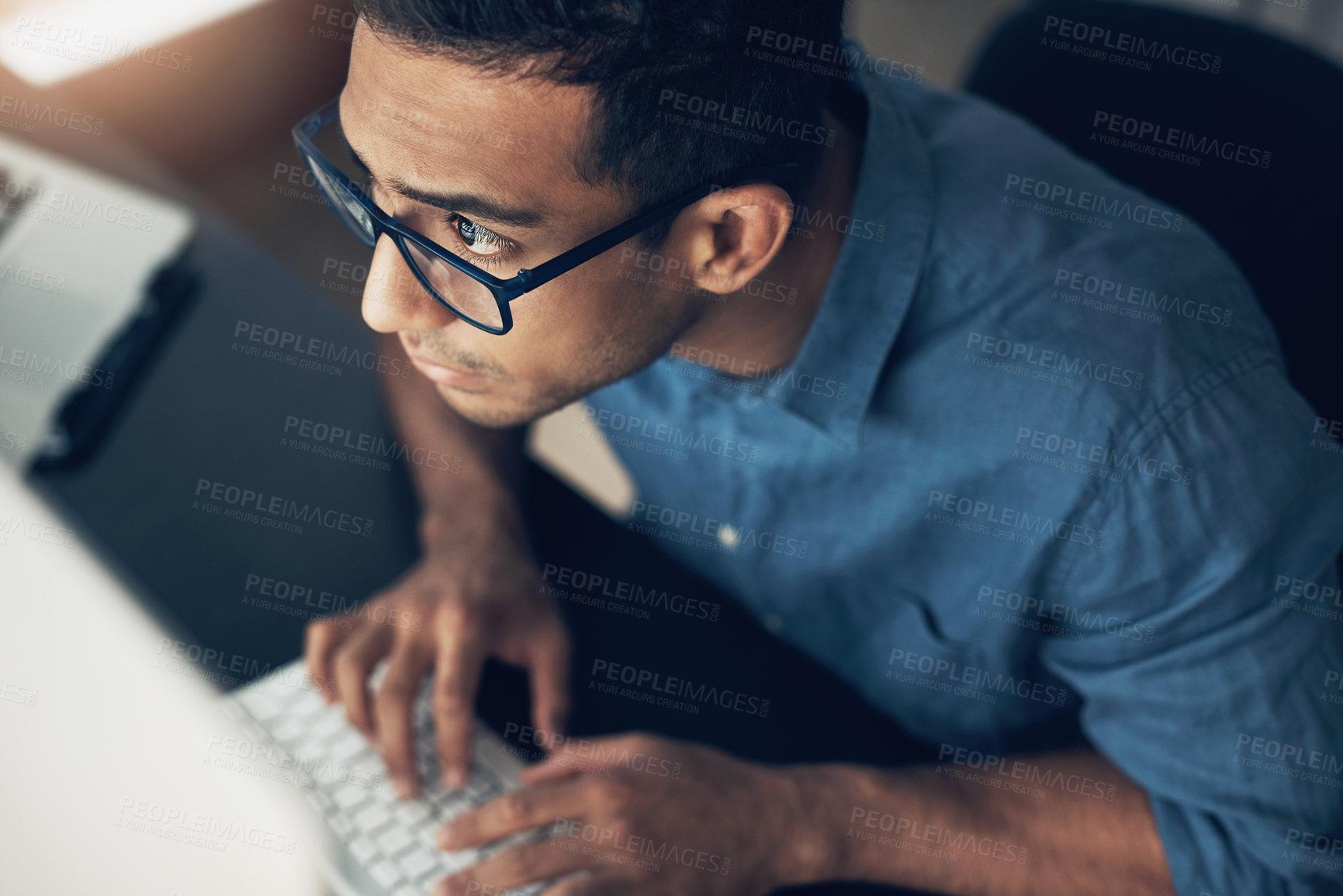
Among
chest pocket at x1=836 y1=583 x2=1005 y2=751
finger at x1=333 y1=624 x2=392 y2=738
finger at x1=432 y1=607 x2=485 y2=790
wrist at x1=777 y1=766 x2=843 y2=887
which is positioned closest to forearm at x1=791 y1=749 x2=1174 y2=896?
wrist at x1=777 y1=766 x2=843 y2=887

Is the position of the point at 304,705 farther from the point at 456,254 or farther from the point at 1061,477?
the point at 1061,477

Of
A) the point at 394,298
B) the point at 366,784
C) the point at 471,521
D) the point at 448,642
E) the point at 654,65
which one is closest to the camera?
the point at 654,65

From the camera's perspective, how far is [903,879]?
98 centimetres

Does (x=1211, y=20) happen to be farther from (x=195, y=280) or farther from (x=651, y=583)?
(x=195, y=280)

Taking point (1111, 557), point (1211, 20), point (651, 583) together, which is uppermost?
point (1211, 20)

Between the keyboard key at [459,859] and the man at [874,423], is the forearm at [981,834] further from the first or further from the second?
the keyboard key at [459,859]

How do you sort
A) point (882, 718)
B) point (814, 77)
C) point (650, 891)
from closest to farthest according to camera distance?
point (814, 77)
point (650, 891)
point (882, 718)

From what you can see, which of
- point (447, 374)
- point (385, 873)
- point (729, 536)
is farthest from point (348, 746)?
point (729, 536)

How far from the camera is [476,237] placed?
79cm

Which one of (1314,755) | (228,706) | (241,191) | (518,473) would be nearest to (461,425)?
(518,473)

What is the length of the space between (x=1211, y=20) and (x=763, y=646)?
0.92 meters

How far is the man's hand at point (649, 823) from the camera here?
90 centimetres

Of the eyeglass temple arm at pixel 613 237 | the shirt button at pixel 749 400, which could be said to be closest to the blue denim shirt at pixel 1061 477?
the shirt button at pixel 749 400

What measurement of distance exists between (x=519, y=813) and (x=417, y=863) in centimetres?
10
